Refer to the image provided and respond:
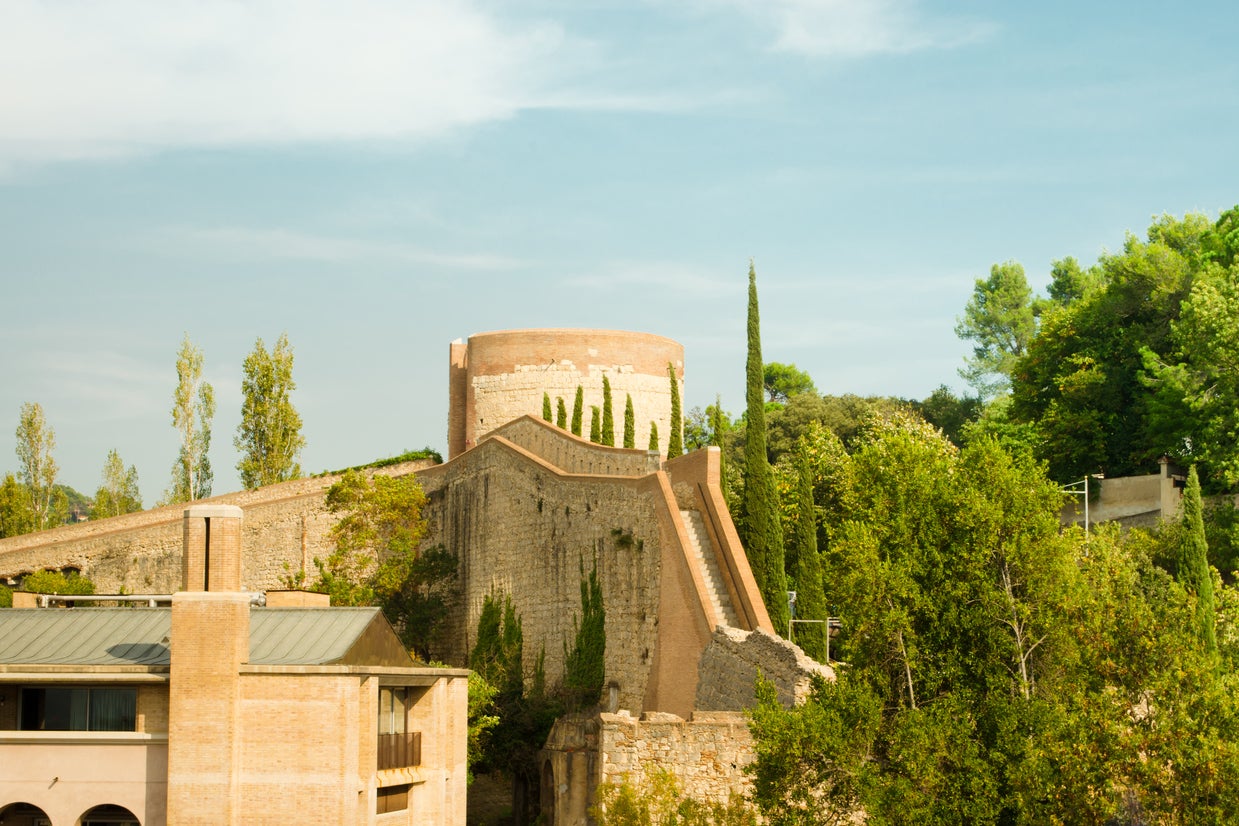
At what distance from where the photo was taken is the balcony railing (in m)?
24.7

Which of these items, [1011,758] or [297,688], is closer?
[1011,758]

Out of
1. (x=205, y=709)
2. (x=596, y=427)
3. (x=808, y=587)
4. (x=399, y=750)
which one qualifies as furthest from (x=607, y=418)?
(x=205, y=709)

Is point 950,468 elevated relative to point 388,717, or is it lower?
elevated

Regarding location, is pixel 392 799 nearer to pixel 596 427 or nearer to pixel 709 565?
pixel 709 565

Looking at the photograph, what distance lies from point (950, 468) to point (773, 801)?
8.10 m

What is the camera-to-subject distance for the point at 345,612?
2538cm

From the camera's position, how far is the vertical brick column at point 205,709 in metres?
22.0

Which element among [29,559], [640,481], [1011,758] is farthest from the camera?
[29,559]

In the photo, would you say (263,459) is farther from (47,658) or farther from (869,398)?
(47,658)

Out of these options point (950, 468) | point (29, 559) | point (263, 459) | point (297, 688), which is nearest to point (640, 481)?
point (950, 468)

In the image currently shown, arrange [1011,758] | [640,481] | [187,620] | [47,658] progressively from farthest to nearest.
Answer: [640,481], [47,658], [187,620], [1011,758]

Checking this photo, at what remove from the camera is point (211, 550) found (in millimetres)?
22672

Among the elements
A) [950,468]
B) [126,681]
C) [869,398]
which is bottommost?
[126,681]

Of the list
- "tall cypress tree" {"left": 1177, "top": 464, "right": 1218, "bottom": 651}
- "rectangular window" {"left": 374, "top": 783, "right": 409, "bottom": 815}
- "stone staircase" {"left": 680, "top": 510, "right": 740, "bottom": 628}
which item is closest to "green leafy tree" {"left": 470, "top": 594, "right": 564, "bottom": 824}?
"stone staircase" {"left": 680, "top": 510, "right": 740, "bottom": 628}
